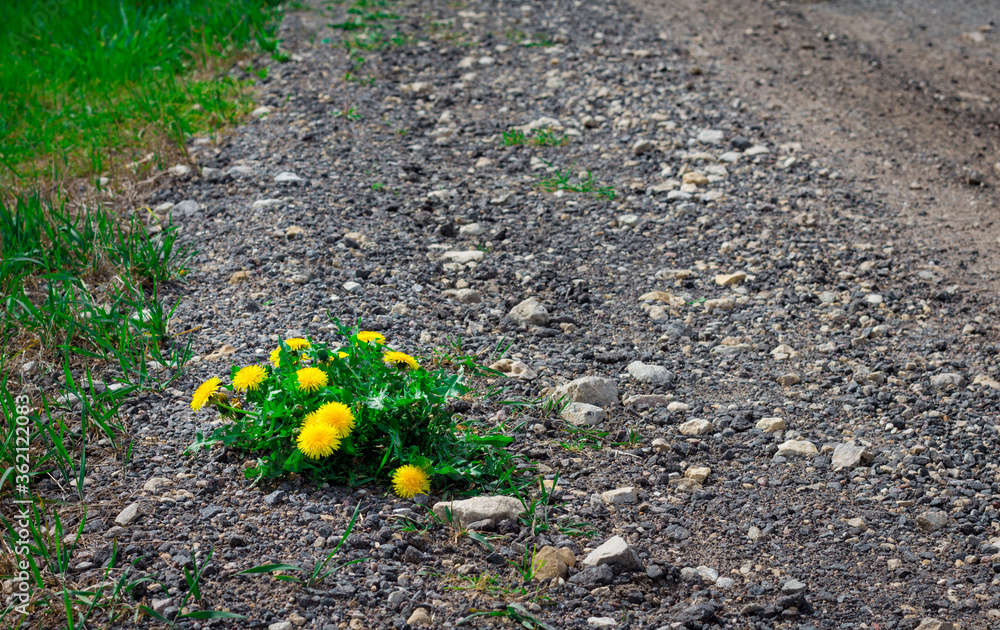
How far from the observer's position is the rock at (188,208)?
412cm

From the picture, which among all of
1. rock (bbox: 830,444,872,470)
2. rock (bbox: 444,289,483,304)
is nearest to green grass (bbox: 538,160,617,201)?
rock (bbox: 444,289,483,304)

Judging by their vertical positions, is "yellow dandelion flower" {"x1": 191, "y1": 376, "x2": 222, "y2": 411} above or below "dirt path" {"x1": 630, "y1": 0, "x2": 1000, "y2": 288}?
below

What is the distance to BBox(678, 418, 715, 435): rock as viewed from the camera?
2824mm

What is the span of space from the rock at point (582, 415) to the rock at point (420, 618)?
1.04 metres

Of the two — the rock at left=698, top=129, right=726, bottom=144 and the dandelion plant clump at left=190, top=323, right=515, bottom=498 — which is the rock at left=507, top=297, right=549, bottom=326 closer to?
the dandelion plant clump at left=190, top=323, right=515, bottom=498

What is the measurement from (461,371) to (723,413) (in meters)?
1.02

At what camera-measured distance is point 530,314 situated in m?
3.38

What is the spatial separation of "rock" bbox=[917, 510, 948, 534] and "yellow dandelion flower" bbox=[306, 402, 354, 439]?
71.5 inches

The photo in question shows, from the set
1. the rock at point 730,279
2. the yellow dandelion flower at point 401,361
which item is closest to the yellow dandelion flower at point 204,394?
the yellow dandelion flower at point 401,361

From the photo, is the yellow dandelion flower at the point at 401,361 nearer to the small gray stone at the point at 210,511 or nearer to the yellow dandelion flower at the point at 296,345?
the yellow dandelion flower at the point at 296,345

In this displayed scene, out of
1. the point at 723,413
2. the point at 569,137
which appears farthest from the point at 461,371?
the point at 569,137

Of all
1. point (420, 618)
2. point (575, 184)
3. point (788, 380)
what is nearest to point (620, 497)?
point (420, 618)

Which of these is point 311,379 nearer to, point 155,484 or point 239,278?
point 155,484

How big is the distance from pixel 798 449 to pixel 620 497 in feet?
2.41
